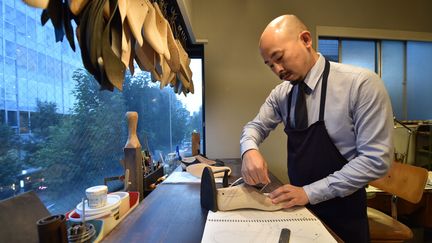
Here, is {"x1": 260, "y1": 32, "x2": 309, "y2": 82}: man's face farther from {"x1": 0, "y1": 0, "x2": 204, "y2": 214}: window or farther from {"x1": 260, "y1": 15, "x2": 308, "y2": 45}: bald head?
{"x1": 0, "y1": 0, "x2": 204, "y2": 214}: window

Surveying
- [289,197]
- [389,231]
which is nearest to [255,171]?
[289,197]

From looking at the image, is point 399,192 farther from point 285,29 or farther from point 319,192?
point 285,29

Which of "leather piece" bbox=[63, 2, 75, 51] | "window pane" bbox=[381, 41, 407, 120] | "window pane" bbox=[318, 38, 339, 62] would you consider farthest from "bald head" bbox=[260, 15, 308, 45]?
"window pane" bbox=[381, 41, 407, 120]

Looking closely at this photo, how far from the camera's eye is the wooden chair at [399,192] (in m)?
1.35

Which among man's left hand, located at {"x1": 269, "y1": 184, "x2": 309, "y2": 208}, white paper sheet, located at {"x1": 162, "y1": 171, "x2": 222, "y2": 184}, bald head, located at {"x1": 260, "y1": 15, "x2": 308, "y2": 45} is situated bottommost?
white paper sheet, located at {"x1": 162, "y1": 171, "x2": 222, "y2": 184}

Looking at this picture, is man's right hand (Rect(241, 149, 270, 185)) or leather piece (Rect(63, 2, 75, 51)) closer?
leather piece (Rect(63, 2, 75, 51))

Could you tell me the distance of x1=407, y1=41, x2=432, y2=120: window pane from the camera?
252 centimetres

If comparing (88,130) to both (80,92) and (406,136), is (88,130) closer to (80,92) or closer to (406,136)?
(80,92)

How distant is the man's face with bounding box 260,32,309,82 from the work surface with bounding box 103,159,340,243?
608 millimetres

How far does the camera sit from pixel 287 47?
0.83 m

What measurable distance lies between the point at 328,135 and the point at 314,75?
0.24m

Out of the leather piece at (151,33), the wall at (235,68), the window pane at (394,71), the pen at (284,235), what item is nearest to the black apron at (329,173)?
the pen at (284,235)

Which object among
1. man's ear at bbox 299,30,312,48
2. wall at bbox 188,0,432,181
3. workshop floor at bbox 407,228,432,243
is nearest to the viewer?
man's ear at bbox 299,30,312,48

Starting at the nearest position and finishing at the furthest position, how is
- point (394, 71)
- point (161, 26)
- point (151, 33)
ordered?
point (151, 33), point (161, 26), point (394, 71)
